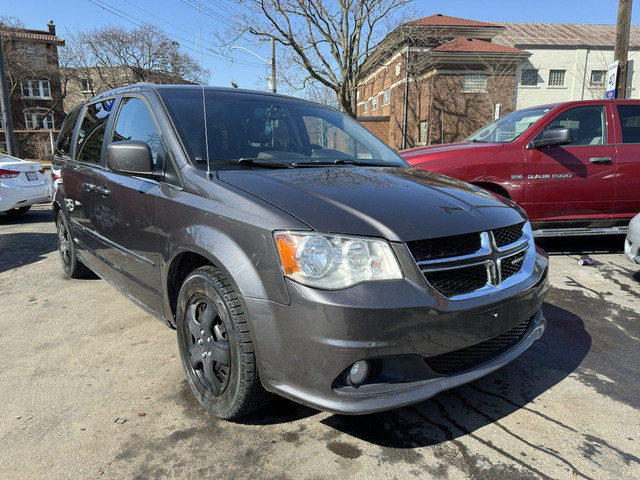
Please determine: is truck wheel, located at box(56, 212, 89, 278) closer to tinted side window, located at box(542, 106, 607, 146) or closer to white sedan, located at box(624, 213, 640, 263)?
white sedan, located at box(624, 213, 640, 263)

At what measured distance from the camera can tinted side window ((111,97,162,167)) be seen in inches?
108

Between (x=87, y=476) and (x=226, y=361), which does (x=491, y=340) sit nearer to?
(x=226, y=361)

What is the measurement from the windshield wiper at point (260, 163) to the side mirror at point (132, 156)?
1.70 feet

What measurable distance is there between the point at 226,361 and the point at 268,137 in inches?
58.9

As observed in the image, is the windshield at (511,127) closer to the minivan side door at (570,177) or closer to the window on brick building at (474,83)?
the minivan side door at (570,177)

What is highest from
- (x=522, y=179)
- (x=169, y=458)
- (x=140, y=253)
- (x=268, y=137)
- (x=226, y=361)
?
(x=268, y=137)

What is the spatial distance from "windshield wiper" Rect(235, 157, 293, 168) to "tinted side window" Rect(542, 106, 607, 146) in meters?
4.28

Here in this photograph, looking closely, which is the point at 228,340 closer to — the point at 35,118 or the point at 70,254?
the point at 70,254

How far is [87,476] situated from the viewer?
74.9 inches

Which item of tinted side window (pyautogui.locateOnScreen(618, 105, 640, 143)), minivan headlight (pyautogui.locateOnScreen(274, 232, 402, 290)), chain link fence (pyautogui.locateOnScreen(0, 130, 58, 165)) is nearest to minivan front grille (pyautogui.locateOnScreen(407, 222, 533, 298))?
minivan headlight (pyautogui.locateOnScreen(274, 232, 402, 290))

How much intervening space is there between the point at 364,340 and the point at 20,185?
8602 millimetres

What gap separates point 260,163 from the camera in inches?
103

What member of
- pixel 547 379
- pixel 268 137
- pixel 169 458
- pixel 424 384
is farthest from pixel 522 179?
pixel 169 458

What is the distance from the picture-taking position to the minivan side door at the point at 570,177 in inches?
204
